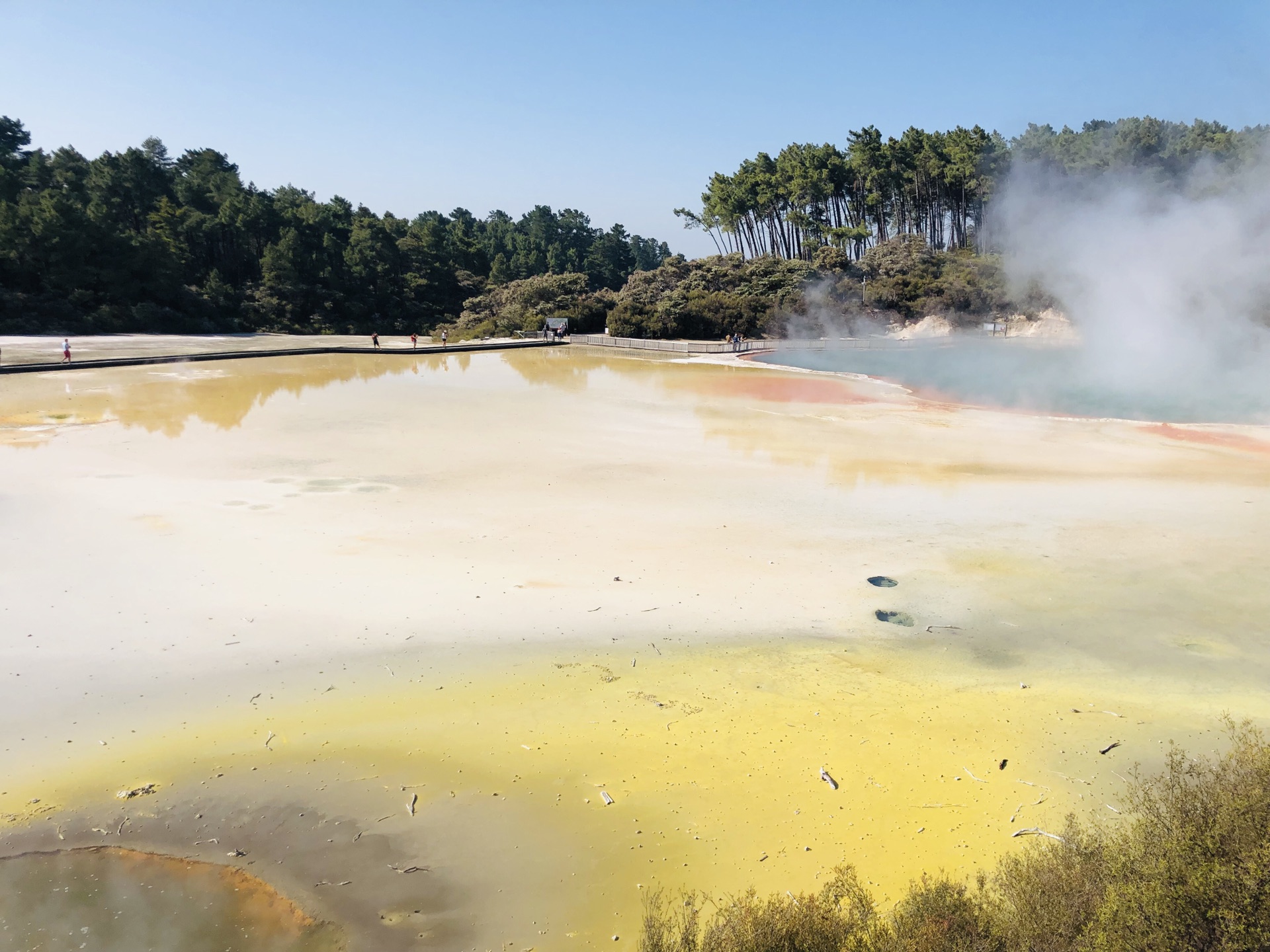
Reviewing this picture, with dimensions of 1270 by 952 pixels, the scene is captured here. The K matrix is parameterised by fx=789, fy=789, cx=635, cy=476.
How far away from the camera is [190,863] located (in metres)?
4.83

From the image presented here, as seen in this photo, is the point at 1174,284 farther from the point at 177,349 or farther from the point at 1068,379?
the point at 177,349

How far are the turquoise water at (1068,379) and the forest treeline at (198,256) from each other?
28.4m

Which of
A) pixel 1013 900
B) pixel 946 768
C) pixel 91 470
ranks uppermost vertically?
pixel 91 470

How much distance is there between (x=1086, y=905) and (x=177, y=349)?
3507 centimetres

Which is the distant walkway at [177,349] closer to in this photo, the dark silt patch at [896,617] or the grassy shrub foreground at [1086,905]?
the dark silt patch at [896,617]

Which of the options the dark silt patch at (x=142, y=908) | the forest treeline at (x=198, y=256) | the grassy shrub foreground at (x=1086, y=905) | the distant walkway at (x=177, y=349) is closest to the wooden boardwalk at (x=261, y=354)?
the distant walkway at (x=177, y=349)

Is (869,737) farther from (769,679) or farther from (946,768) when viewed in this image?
(769,679)

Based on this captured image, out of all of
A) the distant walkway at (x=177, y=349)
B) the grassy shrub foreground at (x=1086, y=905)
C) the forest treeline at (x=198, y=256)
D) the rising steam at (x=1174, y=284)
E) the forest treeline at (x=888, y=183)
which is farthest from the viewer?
the forest treeline at (x=888, y=183)

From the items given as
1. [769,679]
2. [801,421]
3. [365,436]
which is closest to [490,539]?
[769,679]

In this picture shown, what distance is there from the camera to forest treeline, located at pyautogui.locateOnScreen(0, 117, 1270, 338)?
38.8 meters

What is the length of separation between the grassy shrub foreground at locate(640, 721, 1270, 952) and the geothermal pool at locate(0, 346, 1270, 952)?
0.78m

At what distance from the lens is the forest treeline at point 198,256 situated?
1460 inches

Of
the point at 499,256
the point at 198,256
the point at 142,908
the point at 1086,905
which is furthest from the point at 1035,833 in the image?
the point at 499,256

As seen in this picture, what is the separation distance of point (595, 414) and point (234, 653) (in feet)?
42.5
